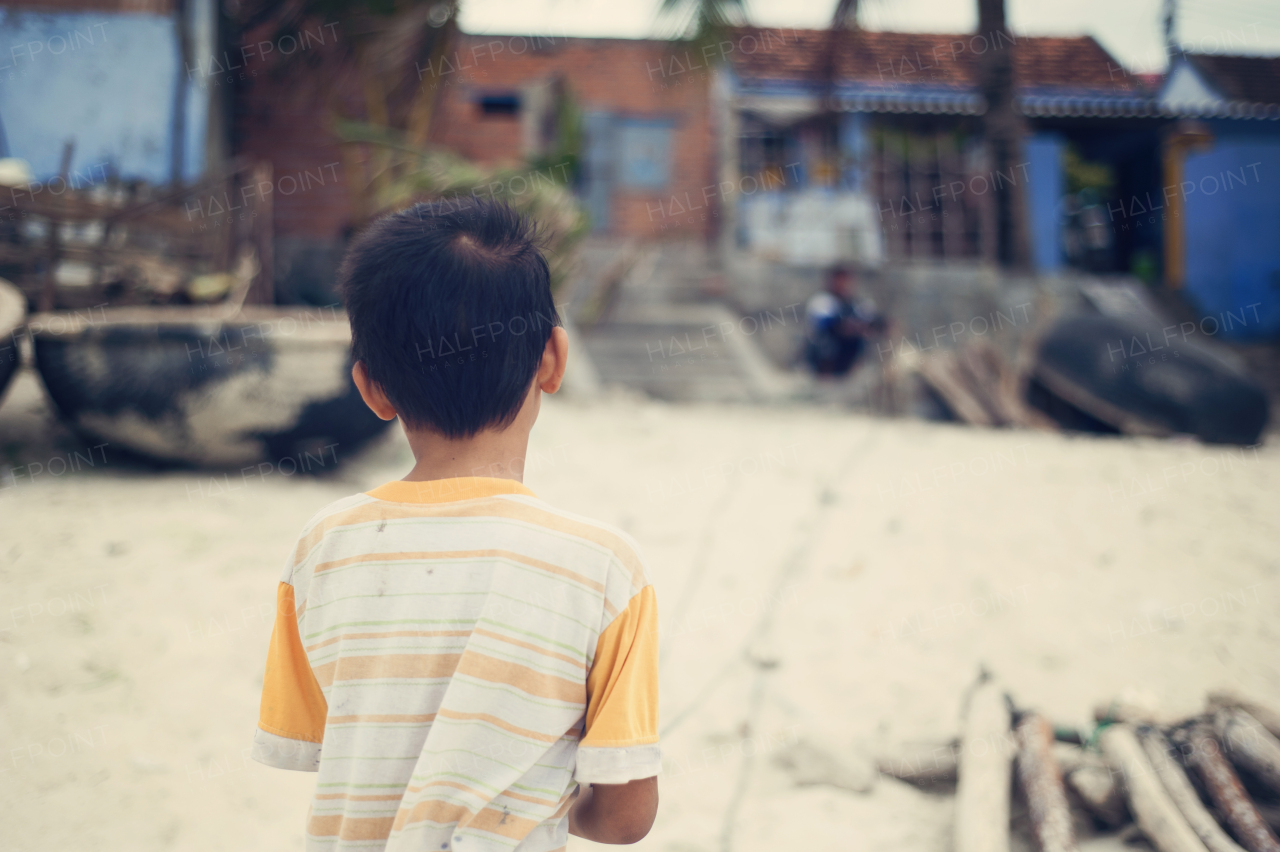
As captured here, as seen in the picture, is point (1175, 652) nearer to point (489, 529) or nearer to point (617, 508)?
point (617, 508)

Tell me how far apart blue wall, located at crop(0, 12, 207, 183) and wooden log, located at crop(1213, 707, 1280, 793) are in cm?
841

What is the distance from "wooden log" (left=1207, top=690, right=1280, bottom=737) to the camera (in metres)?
2.01

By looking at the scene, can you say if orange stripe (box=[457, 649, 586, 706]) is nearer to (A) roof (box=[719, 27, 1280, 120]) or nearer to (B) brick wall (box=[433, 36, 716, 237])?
(A) roof (box=[719, 27, 1280, 120])

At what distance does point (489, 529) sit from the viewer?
81cm

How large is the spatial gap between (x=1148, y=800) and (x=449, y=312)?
6.42 ft

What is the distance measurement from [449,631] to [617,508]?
3.08 meters

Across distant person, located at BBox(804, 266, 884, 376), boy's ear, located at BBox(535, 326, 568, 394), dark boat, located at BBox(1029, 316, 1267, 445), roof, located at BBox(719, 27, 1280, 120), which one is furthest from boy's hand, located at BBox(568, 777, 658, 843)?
roof, located at BBox(719, 27, 1280, 120)

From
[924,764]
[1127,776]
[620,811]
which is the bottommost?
[924,764]

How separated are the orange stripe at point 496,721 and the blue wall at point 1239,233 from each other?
43.2 feet

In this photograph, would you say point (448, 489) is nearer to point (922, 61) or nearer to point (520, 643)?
point (520, 643)

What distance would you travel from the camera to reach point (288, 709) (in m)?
0.94

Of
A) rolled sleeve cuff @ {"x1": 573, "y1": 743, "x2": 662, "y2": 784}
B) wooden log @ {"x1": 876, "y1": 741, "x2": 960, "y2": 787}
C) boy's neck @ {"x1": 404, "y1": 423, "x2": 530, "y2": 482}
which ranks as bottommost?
wooden log @ {"x1": 876, "y1": 741, "x2": 960, "y2": 787}

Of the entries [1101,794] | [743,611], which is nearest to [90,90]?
[743,611]

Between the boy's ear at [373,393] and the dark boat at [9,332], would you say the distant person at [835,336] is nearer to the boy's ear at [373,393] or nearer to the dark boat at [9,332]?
the dark boat at [9,332]
